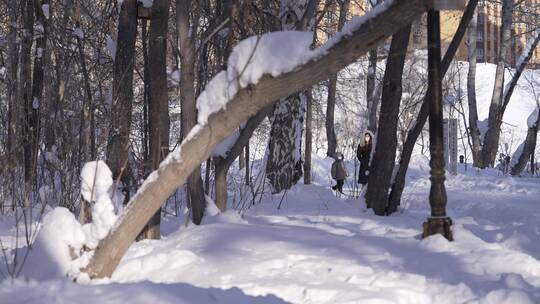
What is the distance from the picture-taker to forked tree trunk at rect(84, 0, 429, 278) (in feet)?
11.1

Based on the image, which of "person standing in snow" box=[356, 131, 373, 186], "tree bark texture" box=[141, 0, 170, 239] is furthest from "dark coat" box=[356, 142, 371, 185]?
"tree bark texture" box=[141, 0, 170, 239]

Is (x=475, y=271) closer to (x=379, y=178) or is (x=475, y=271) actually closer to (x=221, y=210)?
(x=221, y=210)

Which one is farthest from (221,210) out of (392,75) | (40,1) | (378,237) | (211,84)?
(40,1)

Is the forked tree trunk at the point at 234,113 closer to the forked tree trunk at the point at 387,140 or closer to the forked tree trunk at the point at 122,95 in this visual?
the forked tree trunk at the point at 122,95

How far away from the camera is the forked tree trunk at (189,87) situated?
19.8ft

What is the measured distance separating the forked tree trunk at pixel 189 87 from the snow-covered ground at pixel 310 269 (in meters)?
0.21

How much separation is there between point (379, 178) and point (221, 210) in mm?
2253

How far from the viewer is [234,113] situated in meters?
3.59

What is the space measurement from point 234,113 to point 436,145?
105 inches

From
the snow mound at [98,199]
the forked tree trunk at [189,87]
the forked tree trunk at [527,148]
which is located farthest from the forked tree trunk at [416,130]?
the forked tree trunk at [527,148]

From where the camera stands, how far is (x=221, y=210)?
23.0 feet

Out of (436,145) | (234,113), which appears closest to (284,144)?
(436,145)

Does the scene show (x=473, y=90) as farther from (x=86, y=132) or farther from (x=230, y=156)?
(x=86, y=132)

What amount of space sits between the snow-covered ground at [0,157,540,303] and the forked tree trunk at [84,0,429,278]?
253 mm
